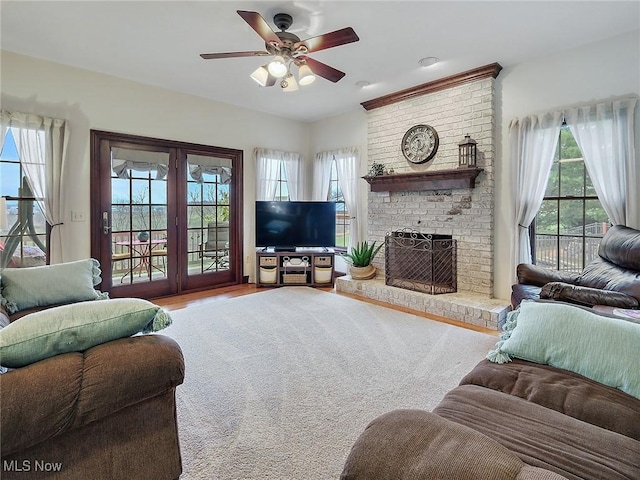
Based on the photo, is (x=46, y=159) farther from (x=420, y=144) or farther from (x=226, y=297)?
(x=420, y=144)

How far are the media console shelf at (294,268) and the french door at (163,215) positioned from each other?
506mm

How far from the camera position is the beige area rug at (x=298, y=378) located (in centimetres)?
173

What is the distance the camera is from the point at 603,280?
267cm

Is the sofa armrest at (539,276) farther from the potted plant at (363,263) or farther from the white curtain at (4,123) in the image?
the white curtain at (4,123)

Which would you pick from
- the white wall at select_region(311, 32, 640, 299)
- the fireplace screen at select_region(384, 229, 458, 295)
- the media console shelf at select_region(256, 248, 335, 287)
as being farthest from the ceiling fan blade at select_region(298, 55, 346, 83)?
the media console shelf at select_region(256, 248, 335, 287)

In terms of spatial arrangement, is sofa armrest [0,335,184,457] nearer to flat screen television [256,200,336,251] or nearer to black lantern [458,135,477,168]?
black lantern [458,135,477,168]

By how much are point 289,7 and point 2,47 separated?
3.10m

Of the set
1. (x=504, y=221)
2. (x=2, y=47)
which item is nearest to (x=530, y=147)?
(x=504, y=221)

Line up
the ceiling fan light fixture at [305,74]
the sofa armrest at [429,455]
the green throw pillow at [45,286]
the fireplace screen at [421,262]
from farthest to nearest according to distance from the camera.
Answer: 1. the fireplace screen at [421,262]
2. the ceiling fan light fixture at [305,74]
3. the green throw pillow at [45,286]
4. the sofa armrest at [429,455]

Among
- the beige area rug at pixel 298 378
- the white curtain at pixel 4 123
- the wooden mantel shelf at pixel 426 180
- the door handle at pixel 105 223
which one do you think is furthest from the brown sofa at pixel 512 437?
the white curtain at pixel 4 123

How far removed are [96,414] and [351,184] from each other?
496cm

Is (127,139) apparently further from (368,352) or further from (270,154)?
A: (368,352)

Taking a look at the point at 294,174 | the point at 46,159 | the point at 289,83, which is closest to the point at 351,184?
the point at 294,174

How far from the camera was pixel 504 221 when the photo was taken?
412 cm
